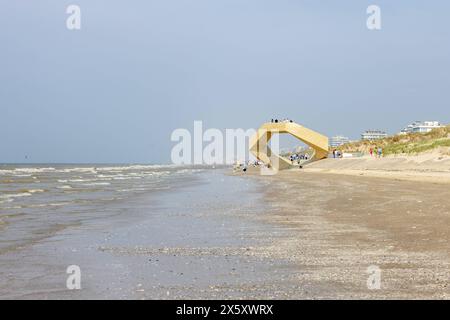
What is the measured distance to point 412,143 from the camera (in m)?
52.5

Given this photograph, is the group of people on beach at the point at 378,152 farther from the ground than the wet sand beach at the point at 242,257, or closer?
closer

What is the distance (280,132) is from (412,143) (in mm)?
14860

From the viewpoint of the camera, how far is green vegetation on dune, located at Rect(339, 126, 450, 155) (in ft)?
131

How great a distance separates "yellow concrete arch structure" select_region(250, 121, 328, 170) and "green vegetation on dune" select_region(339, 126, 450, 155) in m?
7.74

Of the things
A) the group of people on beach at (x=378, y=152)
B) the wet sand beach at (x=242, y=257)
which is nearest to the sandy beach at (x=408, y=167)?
the group of people on beach at (x=378, y=152)

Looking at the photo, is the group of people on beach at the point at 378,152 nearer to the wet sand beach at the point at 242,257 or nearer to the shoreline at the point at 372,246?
the shoreline at the point at 372,246

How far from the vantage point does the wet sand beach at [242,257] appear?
5357mm

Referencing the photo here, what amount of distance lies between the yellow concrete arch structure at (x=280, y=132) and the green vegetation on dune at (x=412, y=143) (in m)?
7.74

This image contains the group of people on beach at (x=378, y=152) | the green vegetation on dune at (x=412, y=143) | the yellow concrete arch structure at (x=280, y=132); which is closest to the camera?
the green vegetation on dune at (x=412, y=143)

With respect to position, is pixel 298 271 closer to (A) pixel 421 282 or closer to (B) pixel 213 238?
(A) pixel 421 282

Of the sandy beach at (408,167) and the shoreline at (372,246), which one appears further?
the sandy beach at (408,167)

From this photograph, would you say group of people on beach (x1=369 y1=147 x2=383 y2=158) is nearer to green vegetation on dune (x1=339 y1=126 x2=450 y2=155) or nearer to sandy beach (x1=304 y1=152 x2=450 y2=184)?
green vegetation on dune (x1=339 y1=126 x2=450 y2=155)

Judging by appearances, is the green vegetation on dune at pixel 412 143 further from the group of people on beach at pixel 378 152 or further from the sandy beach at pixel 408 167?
the sandy beach at pixel 408 167

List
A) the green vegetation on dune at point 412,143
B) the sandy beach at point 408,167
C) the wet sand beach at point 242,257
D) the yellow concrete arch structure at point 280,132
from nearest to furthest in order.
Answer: the wet sand beach at point 242,257, the sandy beach at point 408,167, the green vegetation on dune at point 412,143, the yellow concrete arch structure at point 280,132
